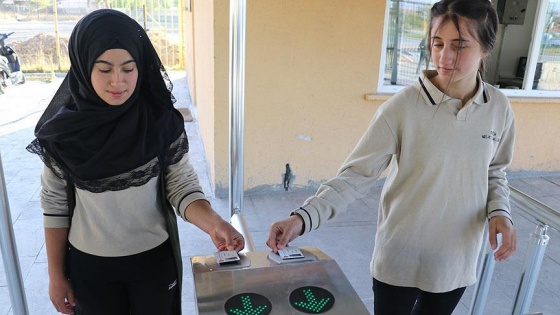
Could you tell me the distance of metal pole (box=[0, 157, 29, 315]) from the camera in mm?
1402

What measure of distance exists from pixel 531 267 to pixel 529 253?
0.05 meters

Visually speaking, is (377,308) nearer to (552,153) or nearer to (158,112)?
(158,112)

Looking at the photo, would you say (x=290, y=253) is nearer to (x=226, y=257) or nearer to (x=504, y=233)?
(x=226, y=257)

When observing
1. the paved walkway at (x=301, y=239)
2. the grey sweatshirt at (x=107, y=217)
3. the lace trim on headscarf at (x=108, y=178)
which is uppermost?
the lace trim on headscarf at (x=108, y=178)

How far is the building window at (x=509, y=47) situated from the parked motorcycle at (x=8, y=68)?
7.28 metres

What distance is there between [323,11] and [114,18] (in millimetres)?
2661

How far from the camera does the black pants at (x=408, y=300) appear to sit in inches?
56.0

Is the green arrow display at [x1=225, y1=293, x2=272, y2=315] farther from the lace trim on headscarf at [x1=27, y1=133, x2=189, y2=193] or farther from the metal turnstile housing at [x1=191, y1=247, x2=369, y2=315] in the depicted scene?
the lace trim on headscarf at [x1=27, y1=133, x2=189, y2=193]

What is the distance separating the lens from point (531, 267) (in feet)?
5.29

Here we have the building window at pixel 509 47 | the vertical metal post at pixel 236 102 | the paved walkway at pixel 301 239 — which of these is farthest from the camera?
the building window at pixel 509 47

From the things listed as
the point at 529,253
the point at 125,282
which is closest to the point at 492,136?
the point at 529,253

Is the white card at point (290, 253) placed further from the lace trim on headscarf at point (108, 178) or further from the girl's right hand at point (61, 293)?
the girl's right hand at point (61, 293)

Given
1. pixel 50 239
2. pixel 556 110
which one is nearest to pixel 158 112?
pixel 50 239

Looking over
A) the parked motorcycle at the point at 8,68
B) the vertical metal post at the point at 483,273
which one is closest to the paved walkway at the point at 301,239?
the vertical metal post at the point at 483,273
